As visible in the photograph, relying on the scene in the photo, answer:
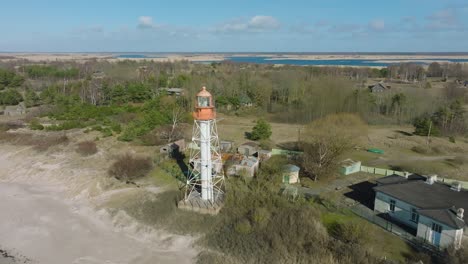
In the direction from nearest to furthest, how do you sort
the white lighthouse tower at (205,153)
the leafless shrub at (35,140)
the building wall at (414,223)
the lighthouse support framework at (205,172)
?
the building wall at (414,223) → the white lighthouse tower at (205,153) → the lighthouse support framework at (205,172) → the leafless shrub at (35,140)

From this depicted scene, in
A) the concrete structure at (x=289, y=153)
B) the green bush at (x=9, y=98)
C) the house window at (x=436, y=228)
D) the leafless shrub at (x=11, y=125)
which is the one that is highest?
the green bush at (x=9, y=98)

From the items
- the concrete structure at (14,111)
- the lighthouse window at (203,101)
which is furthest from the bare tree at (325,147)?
the concrete structure at (14,111)

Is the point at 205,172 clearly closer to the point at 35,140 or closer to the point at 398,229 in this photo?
the point at 398,229

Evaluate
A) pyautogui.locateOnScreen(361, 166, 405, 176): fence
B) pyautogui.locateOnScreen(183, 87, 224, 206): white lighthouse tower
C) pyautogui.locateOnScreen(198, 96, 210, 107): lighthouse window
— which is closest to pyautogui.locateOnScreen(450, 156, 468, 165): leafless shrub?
pyautogui.locateOnScreen(361, 166, 405, 176): fence

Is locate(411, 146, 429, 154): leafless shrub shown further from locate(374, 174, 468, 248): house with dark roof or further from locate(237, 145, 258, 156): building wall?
locate(237, 145, 258, 156): building wall

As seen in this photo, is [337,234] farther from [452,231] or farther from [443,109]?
[443,109]

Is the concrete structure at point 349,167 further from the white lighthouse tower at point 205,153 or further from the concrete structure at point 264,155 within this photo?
the white lighthouse tower at point 205,153
